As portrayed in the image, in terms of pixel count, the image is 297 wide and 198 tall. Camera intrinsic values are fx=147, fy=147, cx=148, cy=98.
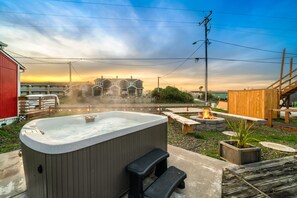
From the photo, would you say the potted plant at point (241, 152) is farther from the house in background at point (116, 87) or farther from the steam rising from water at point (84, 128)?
the house in background at point (116, 87)

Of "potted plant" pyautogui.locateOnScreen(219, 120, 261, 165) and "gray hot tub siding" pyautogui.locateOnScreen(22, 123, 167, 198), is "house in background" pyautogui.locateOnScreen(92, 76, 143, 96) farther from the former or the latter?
"gray hot tub siding" pyautogui.locateOnScreen(22, 123, 167, 198)

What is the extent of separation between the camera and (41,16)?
7.75m

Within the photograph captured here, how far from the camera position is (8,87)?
6.80 meters

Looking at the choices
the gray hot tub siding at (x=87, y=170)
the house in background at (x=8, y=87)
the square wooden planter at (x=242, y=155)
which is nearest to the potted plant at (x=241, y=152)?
the square wooden planter at (x=242, y=155)

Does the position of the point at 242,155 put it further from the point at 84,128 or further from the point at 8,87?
the point at 8,87

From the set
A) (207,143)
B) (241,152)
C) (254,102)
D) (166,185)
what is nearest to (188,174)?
(166,185)

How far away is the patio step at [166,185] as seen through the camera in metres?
1.75

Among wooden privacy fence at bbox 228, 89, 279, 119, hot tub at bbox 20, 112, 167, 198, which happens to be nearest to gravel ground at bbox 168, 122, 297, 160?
hot tub at bbox 20, 112, 167, 198

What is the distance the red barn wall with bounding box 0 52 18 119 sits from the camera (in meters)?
6.42

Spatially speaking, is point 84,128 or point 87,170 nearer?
point 87,170

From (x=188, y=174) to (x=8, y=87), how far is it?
28.0 ft

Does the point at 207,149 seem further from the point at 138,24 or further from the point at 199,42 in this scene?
the point at 199,42

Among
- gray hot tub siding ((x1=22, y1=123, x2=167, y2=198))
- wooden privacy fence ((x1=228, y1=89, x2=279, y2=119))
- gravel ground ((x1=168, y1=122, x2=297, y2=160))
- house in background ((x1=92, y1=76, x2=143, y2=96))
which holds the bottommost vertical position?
gravel ground ((x1=168, y1=122, x2=297, y2=160))

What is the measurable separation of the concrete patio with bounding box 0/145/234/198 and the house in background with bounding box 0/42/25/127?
4.37m
